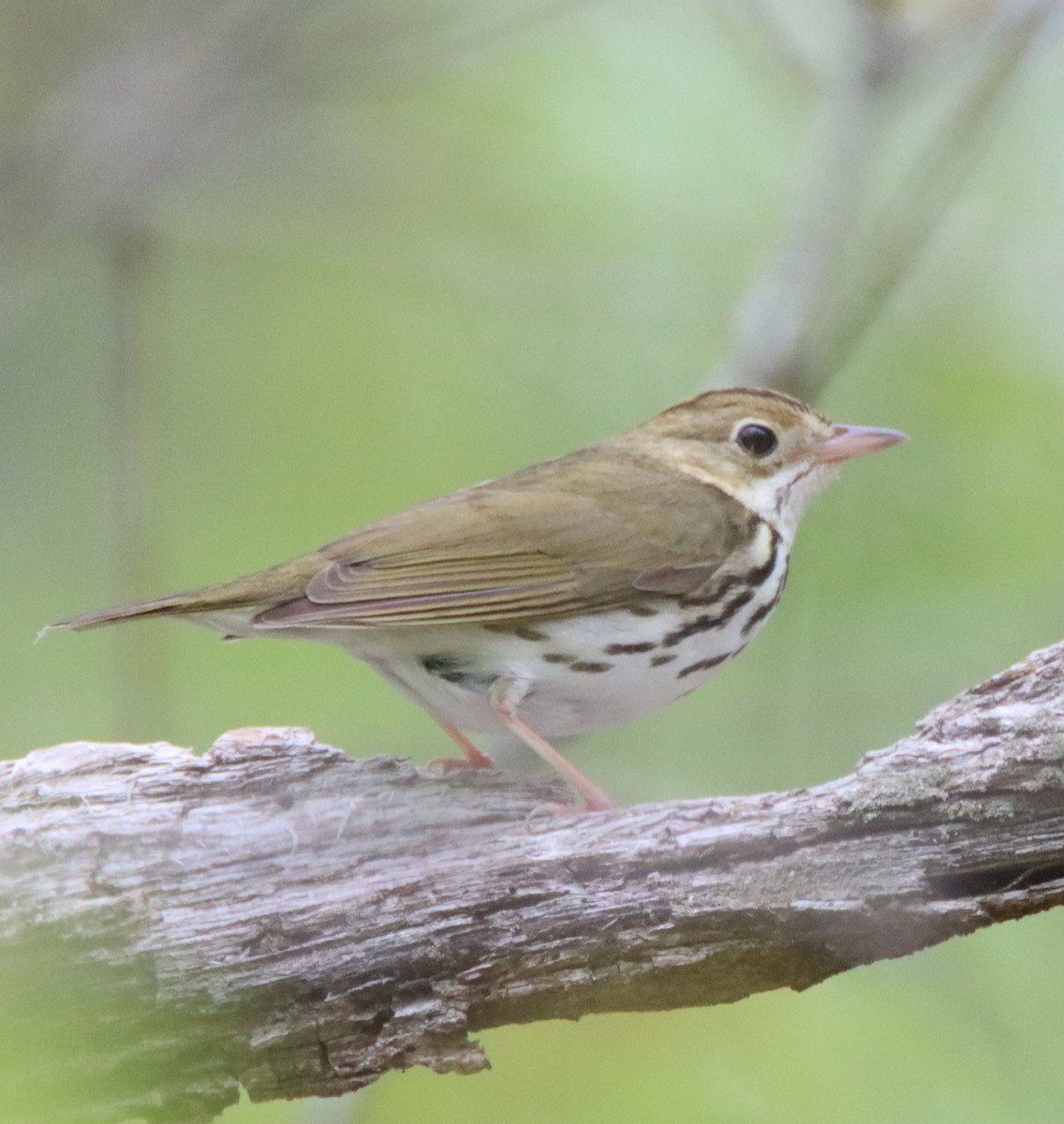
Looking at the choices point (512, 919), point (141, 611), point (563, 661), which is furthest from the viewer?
point (563, 661)

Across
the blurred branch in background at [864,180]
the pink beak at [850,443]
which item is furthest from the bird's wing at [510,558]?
the blurred branch in background at [864,180]

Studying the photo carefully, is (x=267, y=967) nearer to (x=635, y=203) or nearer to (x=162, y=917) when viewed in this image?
(x=162, y=917)

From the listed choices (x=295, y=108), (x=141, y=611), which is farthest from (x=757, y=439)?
(x=295, y=108)

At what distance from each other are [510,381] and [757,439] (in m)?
1.91

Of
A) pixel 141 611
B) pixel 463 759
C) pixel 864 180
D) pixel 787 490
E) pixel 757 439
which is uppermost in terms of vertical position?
pixel 864 180

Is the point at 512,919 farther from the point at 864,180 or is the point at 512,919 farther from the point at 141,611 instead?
the point at 864,180

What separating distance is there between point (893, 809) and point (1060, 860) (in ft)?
0.93

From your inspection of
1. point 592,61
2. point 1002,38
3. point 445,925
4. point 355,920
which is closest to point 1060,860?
point 445,925

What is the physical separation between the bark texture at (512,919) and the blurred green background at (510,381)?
0.91 m

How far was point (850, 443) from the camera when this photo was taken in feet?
13.4

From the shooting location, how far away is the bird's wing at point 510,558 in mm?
3316

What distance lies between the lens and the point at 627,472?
4047mm

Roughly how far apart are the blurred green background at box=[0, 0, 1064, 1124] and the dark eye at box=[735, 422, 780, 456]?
79 centimetres

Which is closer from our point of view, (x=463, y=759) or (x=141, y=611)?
(x=141, y=611)
